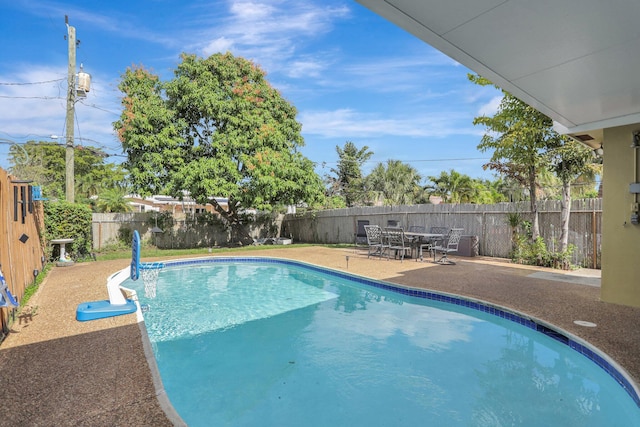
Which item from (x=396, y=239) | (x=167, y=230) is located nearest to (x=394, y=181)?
(x=396, y=239)

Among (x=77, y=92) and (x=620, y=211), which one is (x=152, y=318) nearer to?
(x=620, y=211)

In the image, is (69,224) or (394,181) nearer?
(69,224)

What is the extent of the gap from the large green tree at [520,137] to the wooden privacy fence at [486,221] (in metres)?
0.49

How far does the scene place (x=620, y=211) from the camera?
5.29 meters

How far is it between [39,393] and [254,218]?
1524 cm

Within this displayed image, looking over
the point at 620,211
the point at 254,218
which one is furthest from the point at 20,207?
the point at 254,218

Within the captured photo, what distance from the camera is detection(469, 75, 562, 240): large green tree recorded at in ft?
29.0

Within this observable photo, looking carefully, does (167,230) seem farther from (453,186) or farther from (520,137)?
(453,186)

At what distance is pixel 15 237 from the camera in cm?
541

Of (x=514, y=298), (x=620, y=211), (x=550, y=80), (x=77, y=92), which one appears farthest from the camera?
(x=77, y=92)

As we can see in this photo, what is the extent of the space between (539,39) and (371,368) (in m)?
3.51

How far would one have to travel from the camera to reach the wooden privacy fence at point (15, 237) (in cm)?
457

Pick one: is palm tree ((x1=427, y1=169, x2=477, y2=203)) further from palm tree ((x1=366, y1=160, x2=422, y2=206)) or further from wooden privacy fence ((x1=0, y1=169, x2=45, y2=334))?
wooden privacy fence ((x1=0, y1=169, x2=45, y2=334))

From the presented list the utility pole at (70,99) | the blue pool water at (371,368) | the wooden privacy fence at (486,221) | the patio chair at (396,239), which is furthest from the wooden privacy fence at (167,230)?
the blue pool water at (371,368)
